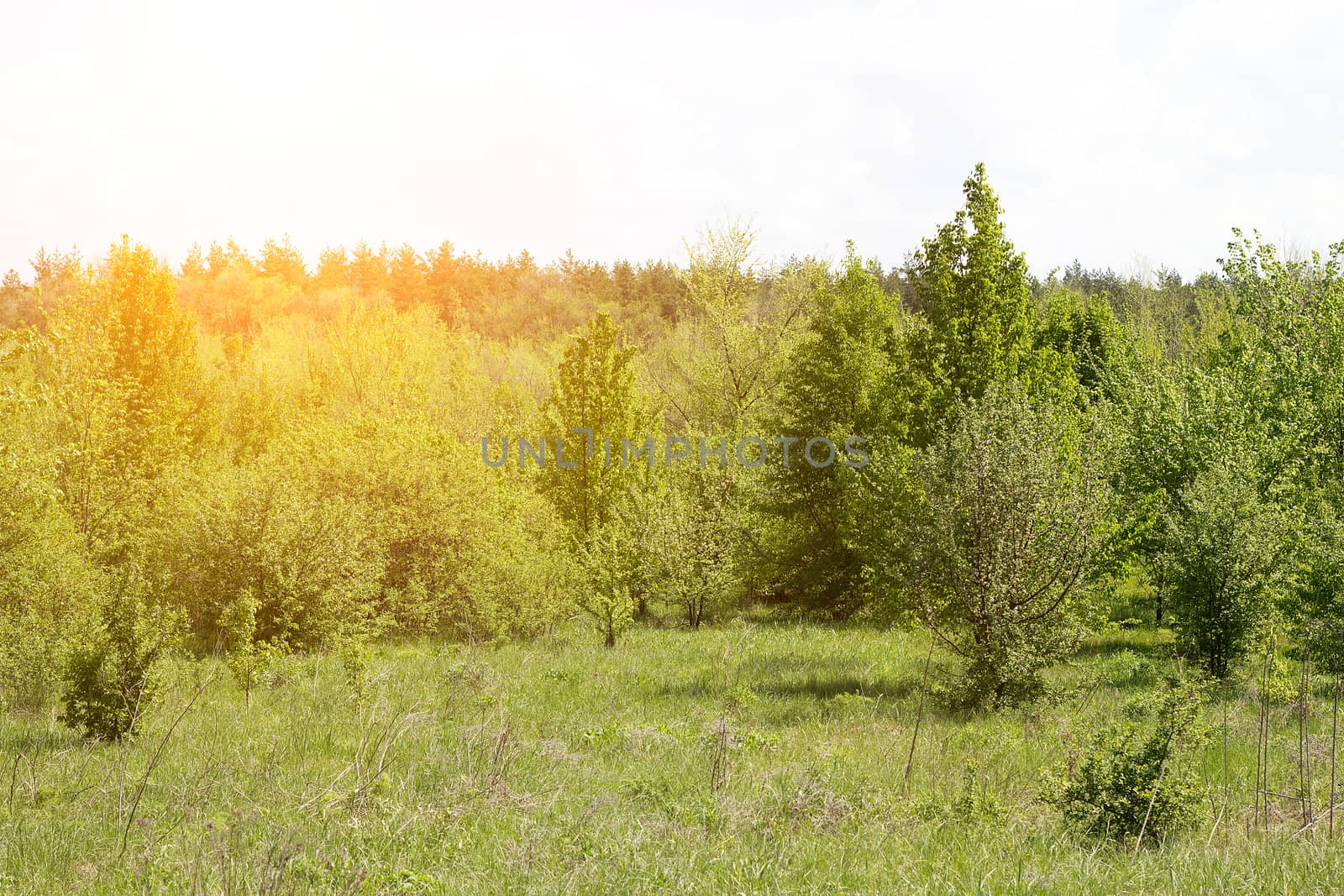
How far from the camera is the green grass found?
582 cm

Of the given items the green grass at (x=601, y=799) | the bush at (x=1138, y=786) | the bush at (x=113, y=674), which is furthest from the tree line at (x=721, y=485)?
the bush at (x=1138, y=786)

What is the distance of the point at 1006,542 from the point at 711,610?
55.0 feet

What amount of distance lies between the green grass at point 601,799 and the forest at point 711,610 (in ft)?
0.19

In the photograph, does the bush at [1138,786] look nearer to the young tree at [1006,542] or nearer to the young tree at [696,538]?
the young tree at [1006,542]

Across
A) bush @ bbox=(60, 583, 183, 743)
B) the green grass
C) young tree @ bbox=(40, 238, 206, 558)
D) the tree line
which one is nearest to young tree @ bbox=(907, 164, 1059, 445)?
the tree line

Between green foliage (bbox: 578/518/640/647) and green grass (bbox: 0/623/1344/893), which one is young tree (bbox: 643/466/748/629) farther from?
green grass (bbox: 0/623/1344/893)

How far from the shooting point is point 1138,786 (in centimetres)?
720

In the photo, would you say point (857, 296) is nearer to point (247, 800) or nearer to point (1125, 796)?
point (1125, 796)

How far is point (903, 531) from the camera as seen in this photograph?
12602 mm

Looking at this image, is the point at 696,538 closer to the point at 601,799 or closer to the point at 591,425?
the point at 591,425

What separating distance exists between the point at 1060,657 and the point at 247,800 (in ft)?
33.6

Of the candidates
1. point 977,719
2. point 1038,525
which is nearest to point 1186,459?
point 1038,525

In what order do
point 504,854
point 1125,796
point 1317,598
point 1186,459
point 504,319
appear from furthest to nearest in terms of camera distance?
point 504,319 → point 1186,459 → point 1317,598 → point 1125,796 → point 504,854

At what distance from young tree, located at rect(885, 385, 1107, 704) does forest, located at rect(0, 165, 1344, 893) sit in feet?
0.21
